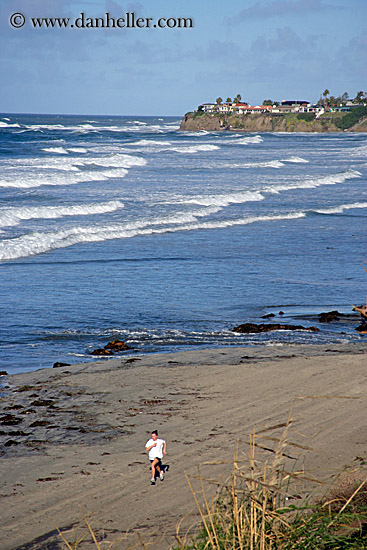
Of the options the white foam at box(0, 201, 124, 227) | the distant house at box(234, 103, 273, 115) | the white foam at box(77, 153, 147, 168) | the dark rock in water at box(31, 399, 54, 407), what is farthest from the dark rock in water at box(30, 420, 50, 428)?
the distant house at box(234, 103, 273, 115)

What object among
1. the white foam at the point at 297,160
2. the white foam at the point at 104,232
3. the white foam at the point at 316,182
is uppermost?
the white foam at the point at 297,160

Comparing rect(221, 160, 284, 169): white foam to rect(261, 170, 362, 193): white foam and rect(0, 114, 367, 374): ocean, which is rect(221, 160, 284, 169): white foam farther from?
rect(0, 114, 367, 374): ocean

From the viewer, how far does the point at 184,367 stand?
10938mm

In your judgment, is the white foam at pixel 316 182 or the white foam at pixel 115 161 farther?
the white foam at pixel 115 161

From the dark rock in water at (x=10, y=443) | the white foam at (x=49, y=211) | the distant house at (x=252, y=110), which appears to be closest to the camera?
the dark rock in water at (x=10, y=443)

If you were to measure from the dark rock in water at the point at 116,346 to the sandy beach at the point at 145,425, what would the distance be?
25.7 inches

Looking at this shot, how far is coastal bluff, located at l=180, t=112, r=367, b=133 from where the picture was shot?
164375 mm

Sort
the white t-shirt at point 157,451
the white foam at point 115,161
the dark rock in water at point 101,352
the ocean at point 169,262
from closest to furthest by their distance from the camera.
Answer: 1. the white t-shirt at point 157,451
2. the dark rock in water at point 101,352
3. the ocean at point 169,262
4. the white foam at point 115,161

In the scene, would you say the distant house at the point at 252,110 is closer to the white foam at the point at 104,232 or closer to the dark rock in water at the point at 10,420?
the white foam at the point at 104,232

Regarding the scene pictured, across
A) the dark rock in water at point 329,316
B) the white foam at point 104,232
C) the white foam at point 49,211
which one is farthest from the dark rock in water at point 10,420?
the white foam at point 49,211

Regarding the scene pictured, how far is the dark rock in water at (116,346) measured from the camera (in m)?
12.4

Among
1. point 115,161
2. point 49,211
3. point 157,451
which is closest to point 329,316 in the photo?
point 157,451

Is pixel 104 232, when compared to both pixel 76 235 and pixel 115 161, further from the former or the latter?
pixel 115 161

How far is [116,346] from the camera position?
1246 cm
